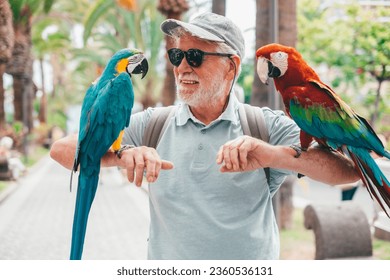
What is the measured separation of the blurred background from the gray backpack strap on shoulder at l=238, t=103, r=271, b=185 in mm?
258

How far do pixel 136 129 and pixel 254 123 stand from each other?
0.97 feet

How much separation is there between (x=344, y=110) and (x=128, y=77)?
0.49 metres

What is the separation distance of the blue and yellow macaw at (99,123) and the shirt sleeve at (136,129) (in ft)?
0.30

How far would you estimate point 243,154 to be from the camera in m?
0.97

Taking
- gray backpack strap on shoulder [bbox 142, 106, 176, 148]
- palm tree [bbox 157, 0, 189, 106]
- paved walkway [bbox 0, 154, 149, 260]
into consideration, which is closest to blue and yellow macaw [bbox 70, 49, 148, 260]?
gray backpack strap on shoulder [bbox 142, 106, 176, 148]

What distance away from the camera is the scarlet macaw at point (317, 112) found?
1040 mm

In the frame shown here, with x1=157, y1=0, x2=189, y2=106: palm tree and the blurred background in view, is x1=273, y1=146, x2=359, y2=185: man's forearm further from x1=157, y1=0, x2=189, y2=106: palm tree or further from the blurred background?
x1=157, y1=0, x2=189, y2=106: palm tree

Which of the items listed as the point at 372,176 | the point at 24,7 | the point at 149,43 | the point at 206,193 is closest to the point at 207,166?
the point at 206,193

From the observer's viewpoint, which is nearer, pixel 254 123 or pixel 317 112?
pixel 317 112

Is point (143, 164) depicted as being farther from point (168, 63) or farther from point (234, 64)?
point (168, 63)

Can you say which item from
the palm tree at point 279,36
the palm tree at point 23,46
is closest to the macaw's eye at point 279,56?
the palm tree at point 279,36

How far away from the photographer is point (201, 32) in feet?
3.60
